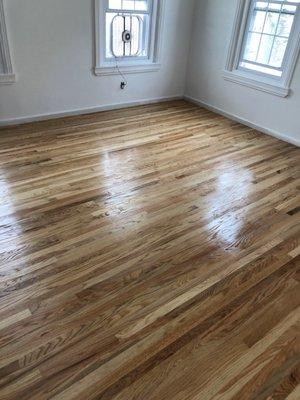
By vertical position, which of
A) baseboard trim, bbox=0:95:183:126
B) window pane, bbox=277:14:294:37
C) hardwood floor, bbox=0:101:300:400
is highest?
window pane, bbox=277:14:294:37

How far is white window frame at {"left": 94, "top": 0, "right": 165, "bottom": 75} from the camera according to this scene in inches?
147

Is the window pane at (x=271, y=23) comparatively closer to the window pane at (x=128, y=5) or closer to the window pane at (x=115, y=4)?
the window pane at (x=128, y=5)

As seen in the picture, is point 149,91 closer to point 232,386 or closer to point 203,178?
point 203,178

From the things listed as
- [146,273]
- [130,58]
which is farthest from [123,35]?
[146,273]

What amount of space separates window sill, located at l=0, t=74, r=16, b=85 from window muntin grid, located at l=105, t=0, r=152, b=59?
1190mm

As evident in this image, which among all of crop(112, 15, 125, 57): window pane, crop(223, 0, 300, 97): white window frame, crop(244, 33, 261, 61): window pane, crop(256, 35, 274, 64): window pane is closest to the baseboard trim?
crop(112, 15, 125, 57): window pane

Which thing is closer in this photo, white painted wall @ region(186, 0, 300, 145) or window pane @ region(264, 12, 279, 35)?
window pane @ region(264, 12, 279, 35)

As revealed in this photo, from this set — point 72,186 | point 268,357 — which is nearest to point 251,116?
point 72,186

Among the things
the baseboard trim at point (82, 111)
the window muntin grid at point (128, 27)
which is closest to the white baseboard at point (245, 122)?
the baseboard trim at point (82, 111)

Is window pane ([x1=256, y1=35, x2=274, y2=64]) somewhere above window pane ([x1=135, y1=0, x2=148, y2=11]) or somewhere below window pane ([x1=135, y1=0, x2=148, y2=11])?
below

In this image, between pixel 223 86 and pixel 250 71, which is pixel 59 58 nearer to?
pixel 223 86

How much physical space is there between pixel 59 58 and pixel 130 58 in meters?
1.00

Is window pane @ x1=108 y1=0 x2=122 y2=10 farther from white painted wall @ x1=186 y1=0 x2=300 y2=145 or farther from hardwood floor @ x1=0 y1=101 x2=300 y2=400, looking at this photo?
hardwood floor @ x1=0 y1=101 x2=300 y2=400

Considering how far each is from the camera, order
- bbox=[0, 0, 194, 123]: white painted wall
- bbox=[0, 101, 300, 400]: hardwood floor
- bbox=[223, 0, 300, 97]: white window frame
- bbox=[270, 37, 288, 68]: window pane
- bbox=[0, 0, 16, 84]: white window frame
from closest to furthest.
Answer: bbox=[0, 101, 300, 400]: hardwood floor < bbox=[0, 0, 16, 84]: white window frame < bbox=[0, 0, 194, 123]: white painted wall < bbox=[223, 0, 300, 97]: white window frame < bbox=[270, 37, 288, 68]: window pane
